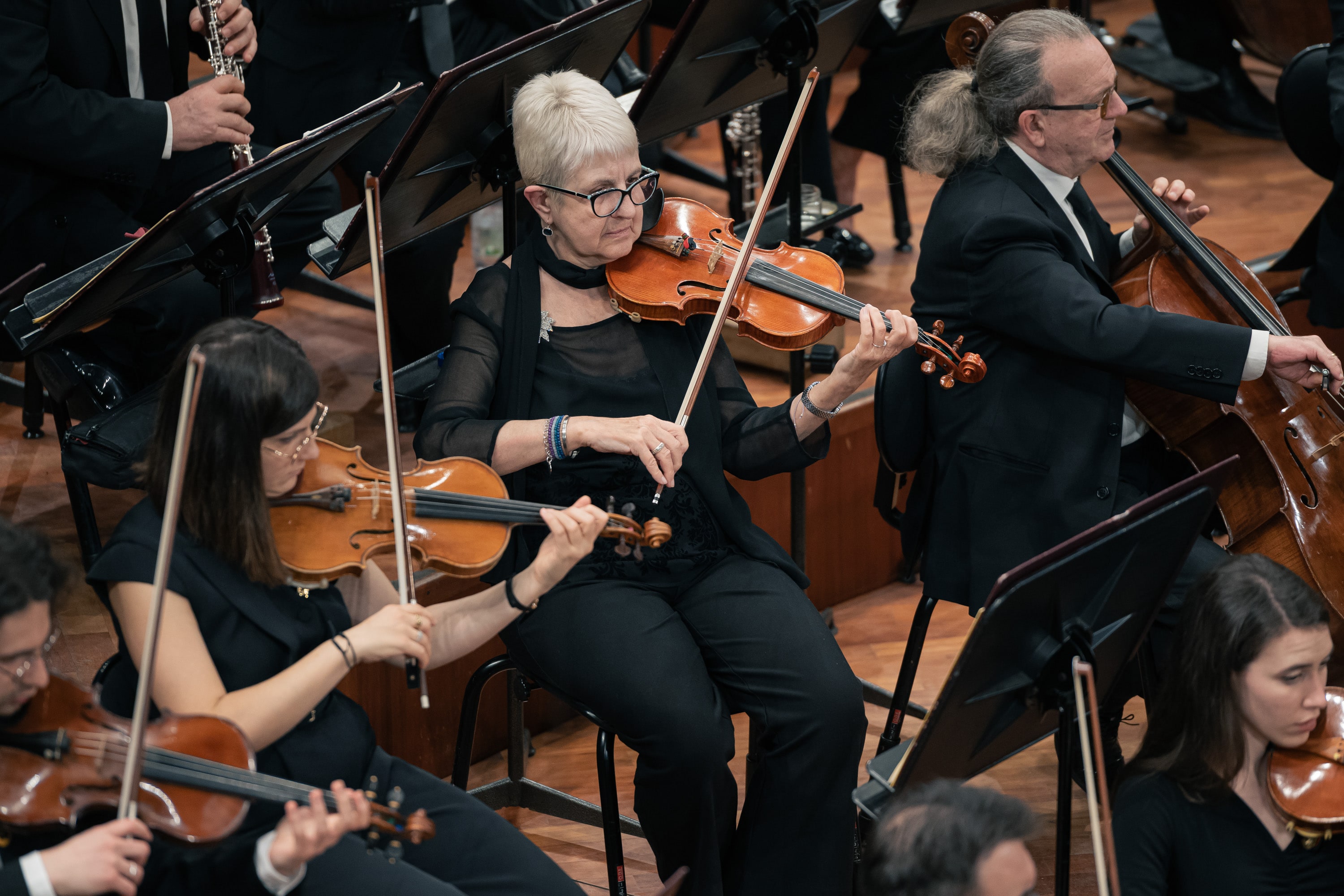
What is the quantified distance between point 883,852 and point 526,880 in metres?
0.51

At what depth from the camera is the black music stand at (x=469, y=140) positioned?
6.75ft

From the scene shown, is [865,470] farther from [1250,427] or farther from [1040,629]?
[1040,629]

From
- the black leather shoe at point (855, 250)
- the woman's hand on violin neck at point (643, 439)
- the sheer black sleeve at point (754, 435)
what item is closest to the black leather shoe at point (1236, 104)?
the black leather shoe at point (855, 250)

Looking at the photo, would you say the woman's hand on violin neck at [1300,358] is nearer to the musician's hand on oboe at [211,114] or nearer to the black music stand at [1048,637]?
the black music stand at [1048,637]

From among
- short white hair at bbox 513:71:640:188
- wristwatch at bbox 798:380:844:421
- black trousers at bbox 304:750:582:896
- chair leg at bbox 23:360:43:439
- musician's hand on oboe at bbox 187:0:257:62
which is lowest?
black trousers at bbox 304:750:582:896

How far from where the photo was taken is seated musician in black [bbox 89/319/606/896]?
1626mm

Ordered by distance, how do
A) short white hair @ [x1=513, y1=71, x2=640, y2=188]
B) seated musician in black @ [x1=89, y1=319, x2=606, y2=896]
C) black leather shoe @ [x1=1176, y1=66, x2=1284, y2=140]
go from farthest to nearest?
black leather shoe @ [x1=1176, y1=66, x2=1284, y2=140], short white hair @ [x1=513, y1=71, x2=640, y2=188], seated musician in black @ [x1=89, y1=319, x2=606, y2=896]

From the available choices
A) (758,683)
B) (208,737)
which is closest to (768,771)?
(758,683)

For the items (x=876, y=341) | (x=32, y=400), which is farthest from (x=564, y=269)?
(x=32, y=400)

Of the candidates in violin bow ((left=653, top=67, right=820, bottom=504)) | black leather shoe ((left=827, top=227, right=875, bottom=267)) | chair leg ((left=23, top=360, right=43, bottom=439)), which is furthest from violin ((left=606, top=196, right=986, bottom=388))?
black leather shoe ((left=827, top=227, right=875, bottom=267))

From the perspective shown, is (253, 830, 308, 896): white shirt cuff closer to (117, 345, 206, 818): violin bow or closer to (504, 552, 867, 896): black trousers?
(117, 345, 206, 818): violin bow

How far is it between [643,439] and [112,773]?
80 cm

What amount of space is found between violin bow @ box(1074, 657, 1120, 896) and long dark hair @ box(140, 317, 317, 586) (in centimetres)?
91

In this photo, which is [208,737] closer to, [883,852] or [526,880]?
[526,880]
